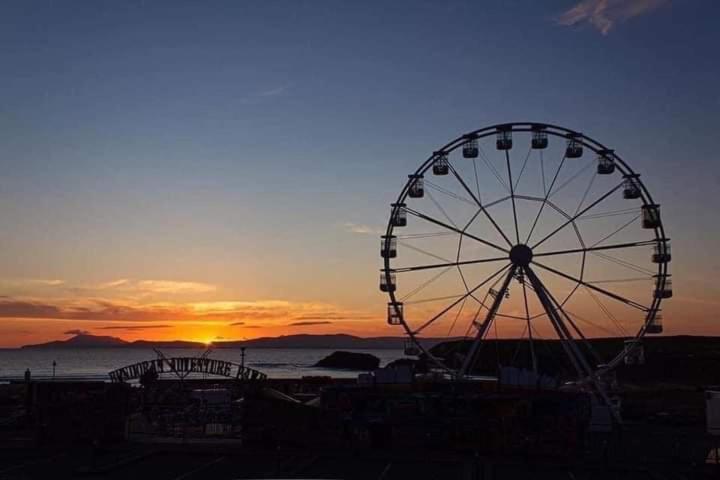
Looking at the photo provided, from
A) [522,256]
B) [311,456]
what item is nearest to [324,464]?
[311,456]

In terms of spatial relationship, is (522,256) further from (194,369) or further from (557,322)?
(194,369)

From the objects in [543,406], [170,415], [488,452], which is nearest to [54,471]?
[170,415]

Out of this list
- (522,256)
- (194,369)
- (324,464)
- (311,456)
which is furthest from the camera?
(522,256)

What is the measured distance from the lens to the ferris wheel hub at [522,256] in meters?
41.9

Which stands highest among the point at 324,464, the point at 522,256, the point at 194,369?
the point at 522,256

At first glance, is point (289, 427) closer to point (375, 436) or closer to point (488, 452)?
point (375, 436)

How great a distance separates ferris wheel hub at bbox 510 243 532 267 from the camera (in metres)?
41.9

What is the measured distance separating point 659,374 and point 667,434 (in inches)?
2918

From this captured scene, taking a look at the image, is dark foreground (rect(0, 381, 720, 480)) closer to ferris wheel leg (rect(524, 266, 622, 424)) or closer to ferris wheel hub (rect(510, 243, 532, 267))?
ferris wheel leg (rect(524, 266, 622, 424))

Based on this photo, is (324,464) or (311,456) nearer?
(324,464)

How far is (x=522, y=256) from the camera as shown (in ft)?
137

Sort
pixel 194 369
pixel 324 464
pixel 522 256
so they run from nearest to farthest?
pixel 324 464 → pixel 194 369 → pixel 522 256

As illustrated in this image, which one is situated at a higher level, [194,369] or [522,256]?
[522,256]

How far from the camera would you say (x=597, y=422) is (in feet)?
138
